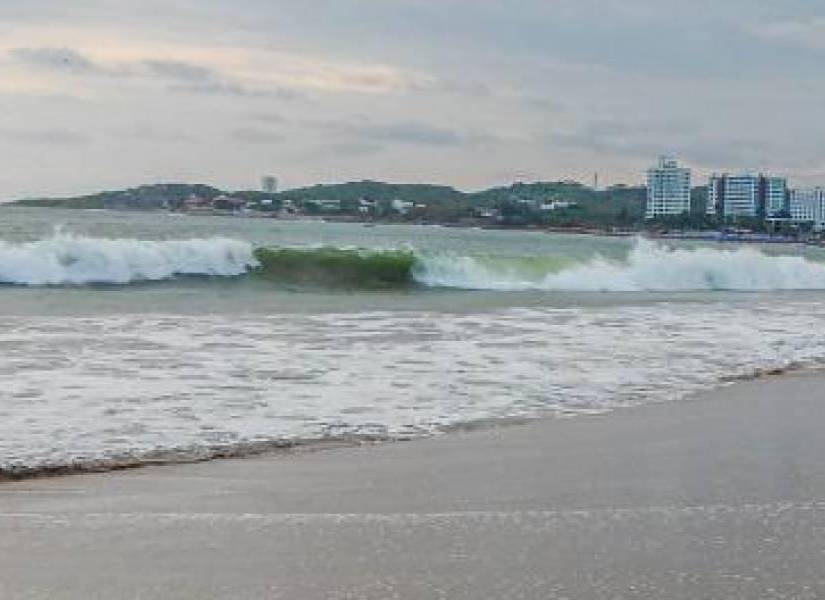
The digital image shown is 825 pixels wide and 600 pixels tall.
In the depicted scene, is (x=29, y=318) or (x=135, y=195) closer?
(x=29, y=318)

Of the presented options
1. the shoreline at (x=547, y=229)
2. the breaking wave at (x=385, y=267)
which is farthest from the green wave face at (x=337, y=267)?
the shoreline at (x=547, y=229)

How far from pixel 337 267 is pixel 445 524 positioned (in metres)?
33.8

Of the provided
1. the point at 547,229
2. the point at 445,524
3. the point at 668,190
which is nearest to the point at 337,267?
the point at 445,524

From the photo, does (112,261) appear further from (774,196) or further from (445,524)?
(774,196)

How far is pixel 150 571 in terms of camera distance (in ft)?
16.7

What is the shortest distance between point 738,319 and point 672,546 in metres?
18.6

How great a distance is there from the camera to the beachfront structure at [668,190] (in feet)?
474

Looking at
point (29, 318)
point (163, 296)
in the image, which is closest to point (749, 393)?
point (29, 318)

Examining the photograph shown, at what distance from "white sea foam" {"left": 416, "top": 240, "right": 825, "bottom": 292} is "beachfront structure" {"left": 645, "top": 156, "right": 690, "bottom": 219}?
9204cm

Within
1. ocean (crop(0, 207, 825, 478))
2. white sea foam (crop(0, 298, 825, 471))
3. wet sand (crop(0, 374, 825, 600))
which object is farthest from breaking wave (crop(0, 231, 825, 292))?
wet sand (crop(0, 374, 825, 600))

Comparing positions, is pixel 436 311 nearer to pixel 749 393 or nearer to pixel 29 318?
pixel 29 318

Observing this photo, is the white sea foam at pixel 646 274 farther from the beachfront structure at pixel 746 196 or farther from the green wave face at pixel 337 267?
the beachfront structure at pixel 746 196

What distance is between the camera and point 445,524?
5.98m

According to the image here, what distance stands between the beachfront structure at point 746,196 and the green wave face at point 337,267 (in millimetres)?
114174
